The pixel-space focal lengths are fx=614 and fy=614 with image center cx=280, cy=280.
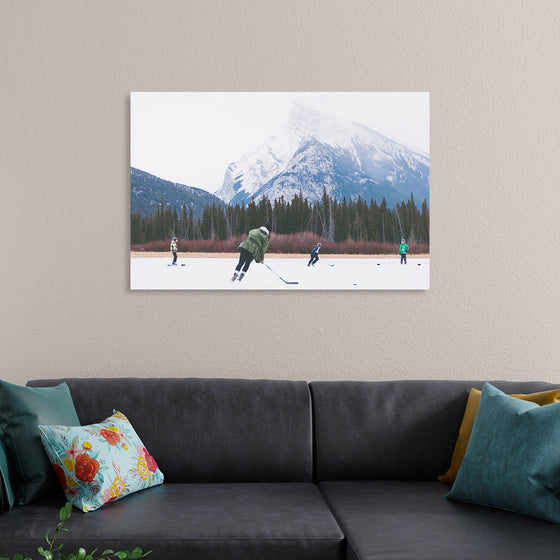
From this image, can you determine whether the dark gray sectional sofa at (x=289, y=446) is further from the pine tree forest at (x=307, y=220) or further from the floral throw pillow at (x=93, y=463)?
the pine tree forest at (x=307, y=220)

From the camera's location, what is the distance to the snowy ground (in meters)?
2.77

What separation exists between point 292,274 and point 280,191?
0.39m

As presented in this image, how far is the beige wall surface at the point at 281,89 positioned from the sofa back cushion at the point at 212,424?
13.2 inches

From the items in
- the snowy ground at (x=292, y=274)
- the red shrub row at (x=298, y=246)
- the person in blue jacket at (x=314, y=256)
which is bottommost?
the snowy ground at (x=292, y=274)

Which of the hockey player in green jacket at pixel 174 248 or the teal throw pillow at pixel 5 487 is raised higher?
the hockey player in green jacket at pixel 174 248

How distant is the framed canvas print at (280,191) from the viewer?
9.11 feet

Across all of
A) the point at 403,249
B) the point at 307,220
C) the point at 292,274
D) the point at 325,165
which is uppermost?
the point at 325,165

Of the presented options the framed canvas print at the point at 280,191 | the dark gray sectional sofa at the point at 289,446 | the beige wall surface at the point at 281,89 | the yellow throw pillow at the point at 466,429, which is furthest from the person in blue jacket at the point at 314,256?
the yellow throw pillow at the point at 466,429

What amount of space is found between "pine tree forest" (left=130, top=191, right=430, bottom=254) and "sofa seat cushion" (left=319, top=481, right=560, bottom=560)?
1134mm

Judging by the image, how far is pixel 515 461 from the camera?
1.99 m

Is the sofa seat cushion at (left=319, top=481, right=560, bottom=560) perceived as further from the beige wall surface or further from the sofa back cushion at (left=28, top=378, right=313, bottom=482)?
the beige wall surface

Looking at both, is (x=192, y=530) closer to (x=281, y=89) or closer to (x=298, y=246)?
(x=298, y=246)

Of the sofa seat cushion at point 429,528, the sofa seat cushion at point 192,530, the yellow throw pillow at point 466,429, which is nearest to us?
the sofa seat cushion at point 429,528

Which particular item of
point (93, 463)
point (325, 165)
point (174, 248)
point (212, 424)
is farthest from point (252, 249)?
point (93, 463)
